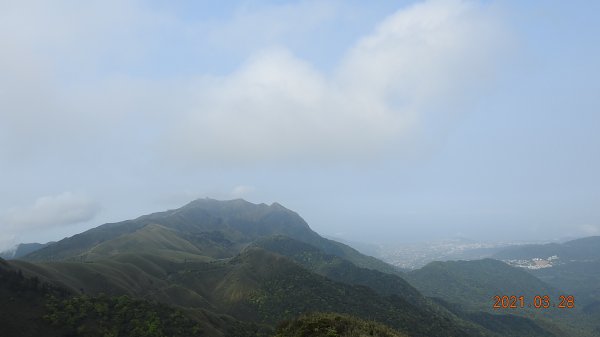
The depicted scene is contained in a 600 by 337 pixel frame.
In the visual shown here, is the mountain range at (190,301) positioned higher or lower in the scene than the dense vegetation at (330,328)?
lower

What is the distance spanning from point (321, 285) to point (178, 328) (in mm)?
88849

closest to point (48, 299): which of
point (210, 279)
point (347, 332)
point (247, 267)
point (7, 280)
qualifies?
point (7, 280)

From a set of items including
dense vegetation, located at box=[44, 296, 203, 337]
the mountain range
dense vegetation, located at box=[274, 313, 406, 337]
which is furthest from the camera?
dense vegetation, located at box=[44, 296, 203, 337]

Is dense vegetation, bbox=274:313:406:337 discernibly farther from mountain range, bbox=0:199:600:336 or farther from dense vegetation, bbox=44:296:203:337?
dense vegetation, bbox=44:296:203:337

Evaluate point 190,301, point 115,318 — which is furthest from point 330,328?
point 190,301

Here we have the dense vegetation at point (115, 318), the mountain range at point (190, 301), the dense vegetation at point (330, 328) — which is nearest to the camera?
the dense vegetation at point (330, 328)

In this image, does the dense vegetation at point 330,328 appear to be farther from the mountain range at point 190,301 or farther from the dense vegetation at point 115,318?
the dense vegetation at point 115,318

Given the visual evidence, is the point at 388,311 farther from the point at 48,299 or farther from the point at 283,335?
the point at 283,335

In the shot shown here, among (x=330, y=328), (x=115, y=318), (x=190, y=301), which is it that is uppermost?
(x=330, y=328)

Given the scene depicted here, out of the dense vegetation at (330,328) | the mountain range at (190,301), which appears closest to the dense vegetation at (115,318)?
the mountain range at (190,301)

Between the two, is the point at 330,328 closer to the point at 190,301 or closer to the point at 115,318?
the point at 115,318

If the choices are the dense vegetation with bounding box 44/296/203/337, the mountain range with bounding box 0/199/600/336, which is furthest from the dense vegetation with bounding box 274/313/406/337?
the dense vegetation with bounding box 44/296/203/337

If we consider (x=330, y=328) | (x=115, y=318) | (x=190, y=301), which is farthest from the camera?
(x=190, y=301)

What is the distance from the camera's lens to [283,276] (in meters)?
182
